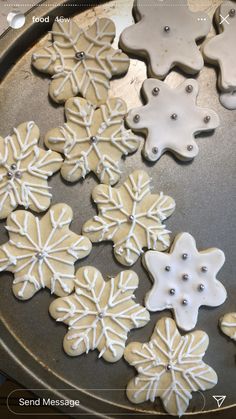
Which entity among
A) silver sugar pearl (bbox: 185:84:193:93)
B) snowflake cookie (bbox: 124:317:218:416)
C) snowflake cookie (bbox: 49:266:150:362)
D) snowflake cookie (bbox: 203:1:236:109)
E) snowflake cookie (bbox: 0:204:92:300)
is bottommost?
snowflake cookie (bbox: 124:317:218:416)

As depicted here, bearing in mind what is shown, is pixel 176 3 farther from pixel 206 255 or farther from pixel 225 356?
pixel 225 356

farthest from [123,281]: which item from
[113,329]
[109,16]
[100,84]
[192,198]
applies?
[109,16]

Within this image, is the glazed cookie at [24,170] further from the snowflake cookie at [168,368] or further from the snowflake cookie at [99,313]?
the snowflake cookie at [168,368]

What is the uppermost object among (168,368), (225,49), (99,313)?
(225,49)

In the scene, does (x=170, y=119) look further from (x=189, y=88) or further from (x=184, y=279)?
(x=184, y=279)

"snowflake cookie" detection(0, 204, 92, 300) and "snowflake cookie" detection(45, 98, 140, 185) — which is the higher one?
"snowflake cookie" detection(45, 98, 140, 185)

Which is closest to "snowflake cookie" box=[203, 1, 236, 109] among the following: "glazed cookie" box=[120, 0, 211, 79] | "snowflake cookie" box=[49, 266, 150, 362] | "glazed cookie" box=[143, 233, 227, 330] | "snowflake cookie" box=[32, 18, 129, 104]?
"glazed cookie" box=[120, 0, 211, 79]

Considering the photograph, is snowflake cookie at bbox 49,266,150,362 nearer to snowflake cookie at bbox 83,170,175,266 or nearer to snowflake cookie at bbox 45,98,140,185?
snowflake cookie at bbox 83,170,175,266

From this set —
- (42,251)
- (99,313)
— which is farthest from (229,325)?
(42,251)
